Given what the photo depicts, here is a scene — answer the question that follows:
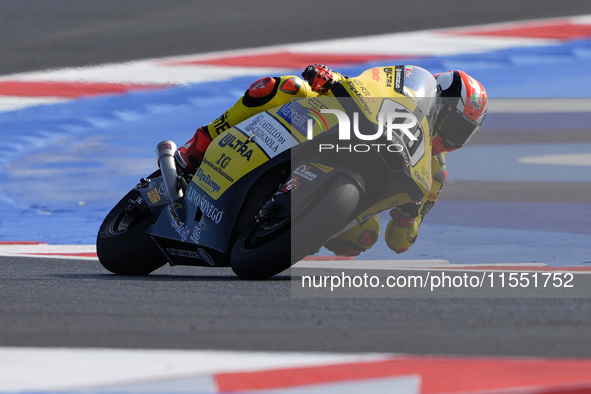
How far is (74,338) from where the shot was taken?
3.43 m

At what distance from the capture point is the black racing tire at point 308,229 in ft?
15.6

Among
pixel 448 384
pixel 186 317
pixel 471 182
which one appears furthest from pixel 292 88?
pixel 471 182

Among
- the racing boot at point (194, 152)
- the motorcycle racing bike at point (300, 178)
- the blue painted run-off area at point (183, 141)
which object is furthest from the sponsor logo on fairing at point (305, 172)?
the blue painted run-off area at point (183, 141)

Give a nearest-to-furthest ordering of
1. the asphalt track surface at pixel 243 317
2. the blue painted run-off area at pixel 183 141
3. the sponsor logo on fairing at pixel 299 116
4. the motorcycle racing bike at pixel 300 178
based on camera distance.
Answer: the asphalt track surface at pixel 243 317
the motorcycle racing bike at pixel 300 178
the sponsor logo on fairing at pixel 299 116
the blue painted run-off area at pixel 183 141

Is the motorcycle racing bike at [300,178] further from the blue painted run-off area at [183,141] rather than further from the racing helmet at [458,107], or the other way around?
the blue painted run-off area at [183,141]

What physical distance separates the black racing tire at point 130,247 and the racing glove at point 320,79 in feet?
4.04

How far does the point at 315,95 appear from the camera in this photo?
18.1 ft

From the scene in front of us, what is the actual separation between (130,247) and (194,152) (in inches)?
25.3

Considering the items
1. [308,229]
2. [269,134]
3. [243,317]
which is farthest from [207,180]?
[243,317]

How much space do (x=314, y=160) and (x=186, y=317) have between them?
4.63 feet

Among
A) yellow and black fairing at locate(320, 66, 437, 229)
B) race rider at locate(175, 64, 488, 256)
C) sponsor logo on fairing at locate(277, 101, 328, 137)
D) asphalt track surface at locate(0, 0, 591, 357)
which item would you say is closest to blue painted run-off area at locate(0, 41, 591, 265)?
race rider at locate(175, 64, 488, 256)

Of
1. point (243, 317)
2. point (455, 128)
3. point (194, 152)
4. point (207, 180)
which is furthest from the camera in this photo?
point (194, 152)

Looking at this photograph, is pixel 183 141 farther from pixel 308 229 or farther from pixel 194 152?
pixel 308 229

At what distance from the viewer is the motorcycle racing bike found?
192 inches
